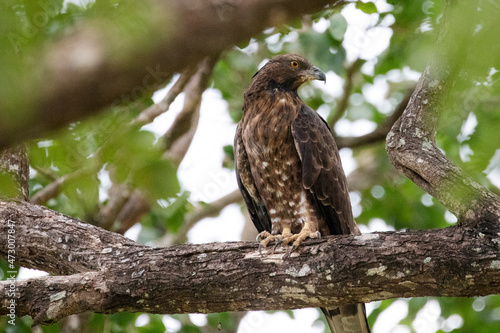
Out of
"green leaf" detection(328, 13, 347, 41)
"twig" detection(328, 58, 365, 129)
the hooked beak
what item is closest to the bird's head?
the hooked beak

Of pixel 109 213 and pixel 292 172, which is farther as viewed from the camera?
pixel 109 213

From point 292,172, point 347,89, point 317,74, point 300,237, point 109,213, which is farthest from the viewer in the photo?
point 347,89

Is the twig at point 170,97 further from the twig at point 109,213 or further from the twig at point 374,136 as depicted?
the twig at point 374,136

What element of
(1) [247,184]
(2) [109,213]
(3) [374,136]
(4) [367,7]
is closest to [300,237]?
(1) [247,184]

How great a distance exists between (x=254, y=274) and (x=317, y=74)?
260 centimetres

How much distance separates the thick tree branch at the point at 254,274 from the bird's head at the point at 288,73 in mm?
2228

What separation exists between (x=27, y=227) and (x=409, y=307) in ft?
14.1

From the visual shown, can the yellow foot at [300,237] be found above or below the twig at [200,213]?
above

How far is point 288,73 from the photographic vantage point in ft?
18.9

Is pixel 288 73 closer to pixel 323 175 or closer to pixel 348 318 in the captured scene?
pixel 323 175

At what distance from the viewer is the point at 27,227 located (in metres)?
4.55

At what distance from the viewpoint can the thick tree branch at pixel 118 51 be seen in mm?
904

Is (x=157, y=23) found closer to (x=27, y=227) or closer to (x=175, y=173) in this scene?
(x=175, y=173)

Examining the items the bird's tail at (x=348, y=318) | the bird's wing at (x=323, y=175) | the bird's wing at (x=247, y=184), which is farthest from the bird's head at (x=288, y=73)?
the bird's tail at (x=348, y=318)
